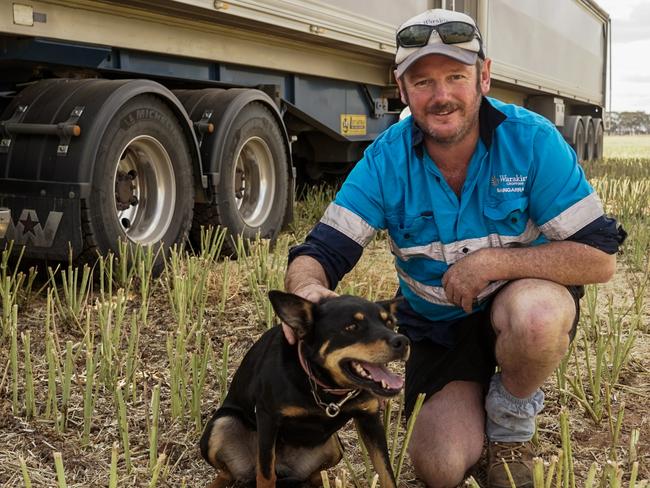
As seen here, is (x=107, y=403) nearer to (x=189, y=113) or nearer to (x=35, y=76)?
(x=35, y=76)

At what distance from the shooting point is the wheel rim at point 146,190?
14.9 ft

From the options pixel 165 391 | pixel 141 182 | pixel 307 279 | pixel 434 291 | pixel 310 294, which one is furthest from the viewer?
pixel 141 182

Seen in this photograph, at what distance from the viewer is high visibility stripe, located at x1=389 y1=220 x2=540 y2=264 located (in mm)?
2658

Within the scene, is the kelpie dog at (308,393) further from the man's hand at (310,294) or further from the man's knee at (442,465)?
the man's knee at (442,465)

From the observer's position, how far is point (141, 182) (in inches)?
186

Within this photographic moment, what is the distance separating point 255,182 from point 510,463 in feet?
12.2

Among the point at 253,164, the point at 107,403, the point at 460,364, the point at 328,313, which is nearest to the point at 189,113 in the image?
the point at 253,164

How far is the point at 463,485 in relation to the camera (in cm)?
251

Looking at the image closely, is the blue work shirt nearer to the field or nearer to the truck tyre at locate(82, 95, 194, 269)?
the field

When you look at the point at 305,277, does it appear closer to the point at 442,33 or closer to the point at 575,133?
the point at 442,33

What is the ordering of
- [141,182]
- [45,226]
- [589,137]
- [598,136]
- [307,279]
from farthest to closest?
[598,136] → [589,137] → [141,182] → [45,226] → [307,279]

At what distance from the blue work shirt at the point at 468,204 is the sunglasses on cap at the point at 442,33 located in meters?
0.24

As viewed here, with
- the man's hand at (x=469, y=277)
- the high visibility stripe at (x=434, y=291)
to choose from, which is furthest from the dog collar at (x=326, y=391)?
the high visibility stripe at (x=434, y=291)

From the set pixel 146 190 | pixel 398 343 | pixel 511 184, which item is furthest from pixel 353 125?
pixel 398 343
